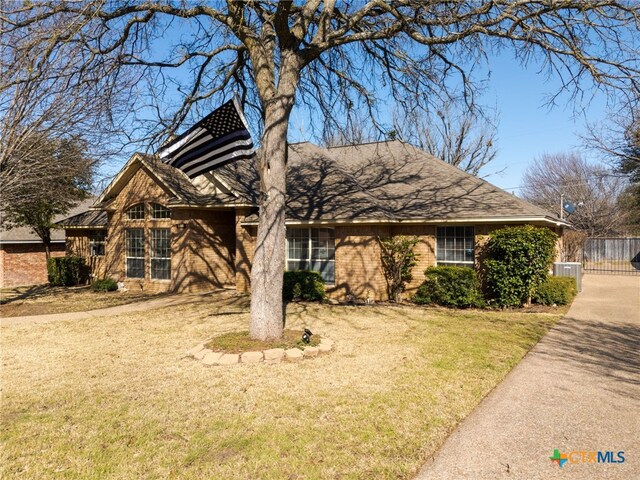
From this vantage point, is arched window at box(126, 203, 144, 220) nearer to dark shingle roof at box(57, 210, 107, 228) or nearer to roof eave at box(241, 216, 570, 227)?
dark shingle roof at box(57, 210, 107, 228)

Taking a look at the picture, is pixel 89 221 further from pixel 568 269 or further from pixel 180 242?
pixel 568 269

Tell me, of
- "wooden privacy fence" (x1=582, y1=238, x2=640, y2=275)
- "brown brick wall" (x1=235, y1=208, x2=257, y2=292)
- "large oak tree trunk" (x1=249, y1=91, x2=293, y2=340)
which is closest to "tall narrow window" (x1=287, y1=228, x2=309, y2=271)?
"brown brick wall" (x1=235, y1=208, x2=257, y2=292)

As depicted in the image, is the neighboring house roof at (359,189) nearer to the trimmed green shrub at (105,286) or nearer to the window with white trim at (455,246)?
the window with white trim at (455,246)

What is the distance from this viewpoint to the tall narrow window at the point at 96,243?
20.6 meters

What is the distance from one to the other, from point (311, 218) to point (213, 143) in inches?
243

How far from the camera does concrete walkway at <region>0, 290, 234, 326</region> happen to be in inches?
448

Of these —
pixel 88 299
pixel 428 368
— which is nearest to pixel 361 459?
pixel 428 368

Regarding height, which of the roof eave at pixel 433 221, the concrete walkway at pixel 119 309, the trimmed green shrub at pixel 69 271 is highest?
the roof eave at pixel 433 221

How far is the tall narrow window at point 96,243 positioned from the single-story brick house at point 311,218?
70mm

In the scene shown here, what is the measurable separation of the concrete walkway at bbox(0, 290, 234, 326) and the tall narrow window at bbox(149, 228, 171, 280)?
1.80 metres

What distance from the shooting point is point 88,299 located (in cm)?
1563

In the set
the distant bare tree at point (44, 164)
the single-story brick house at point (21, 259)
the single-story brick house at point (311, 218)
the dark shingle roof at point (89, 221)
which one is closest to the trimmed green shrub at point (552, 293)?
the single-story brick house at point (311, 218)

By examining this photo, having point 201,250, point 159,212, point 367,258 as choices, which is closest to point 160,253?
point 159,212

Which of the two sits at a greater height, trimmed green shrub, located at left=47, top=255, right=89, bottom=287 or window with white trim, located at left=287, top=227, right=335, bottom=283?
window with white trim, located at left=287, top=227, right=335, bottom=283
